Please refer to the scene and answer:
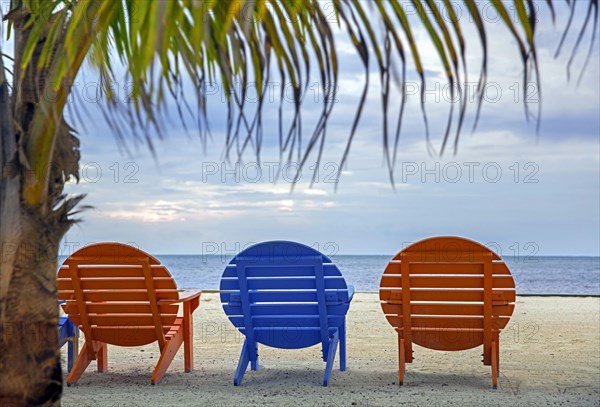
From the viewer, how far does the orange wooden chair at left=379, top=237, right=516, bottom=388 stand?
17.1 feet

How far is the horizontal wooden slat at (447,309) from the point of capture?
529 cm

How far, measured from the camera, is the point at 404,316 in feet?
17.6

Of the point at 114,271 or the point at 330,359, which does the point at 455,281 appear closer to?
the point at 330,359

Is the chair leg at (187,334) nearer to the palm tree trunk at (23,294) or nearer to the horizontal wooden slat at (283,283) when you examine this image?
the horizontal wooden slat at (283,283)

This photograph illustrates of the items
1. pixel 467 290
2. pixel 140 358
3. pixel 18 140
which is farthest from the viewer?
pixel 140 358

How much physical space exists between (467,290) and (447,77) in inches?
137

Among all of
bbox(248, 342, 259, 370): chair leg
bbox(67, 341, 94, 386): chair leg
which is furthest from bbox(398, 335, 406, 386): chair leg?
bbox(67, 341, 94, 386): chair leg

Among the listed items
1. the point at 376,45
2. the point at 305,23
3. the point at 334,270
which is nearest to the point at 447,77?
the point at 376,45

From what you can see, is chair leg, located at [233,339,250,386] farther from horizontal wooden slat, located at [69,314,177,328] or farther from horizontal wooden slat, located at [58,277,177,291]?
horizontal wooden slat, located at [58,277,177,291]

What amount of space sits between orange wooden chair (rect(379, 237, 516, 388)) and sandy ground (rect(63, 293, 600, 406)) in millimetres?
348

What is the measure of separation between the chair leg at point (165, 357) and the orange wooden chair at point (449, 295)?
157 cm

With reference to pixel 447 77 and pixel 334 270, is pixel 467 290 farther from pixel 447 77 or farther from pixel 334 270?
pixel 447 77

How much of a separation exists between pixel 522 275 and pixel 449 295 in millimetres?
34455

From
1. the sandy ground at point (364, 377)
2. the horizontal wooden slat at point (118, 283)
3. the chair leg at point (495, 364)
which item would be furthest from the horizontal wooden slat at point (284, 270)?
the chair leg at point (495, 364)
